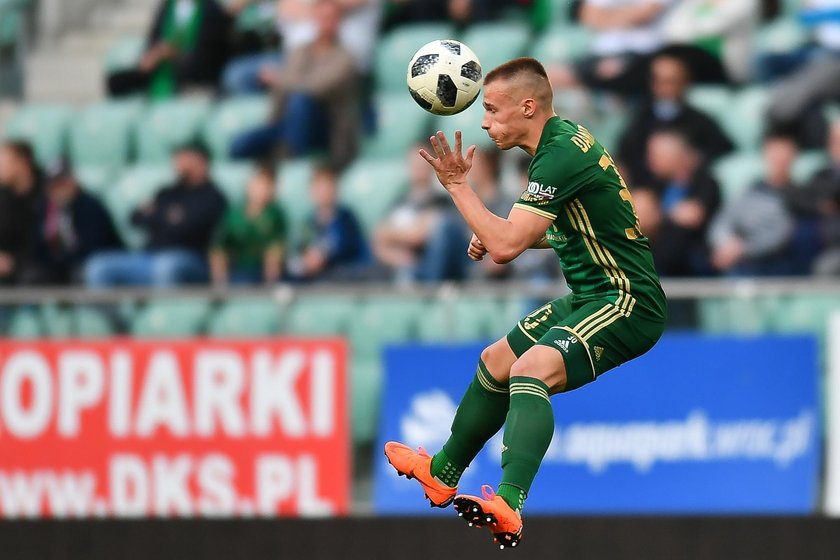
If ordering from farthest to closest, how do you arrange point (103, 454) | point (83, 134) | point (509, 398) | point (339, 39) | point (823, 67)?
point (83, 134) < point (339, 39) < point (823, 67) < point (103, 454) < point (509, 398)

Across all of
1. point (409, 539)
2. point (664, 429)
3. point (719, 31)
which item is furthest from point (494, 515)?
point (719, 31)

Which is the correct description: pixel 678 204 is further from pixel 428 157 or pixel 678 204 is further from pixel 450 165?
pixel 428 157

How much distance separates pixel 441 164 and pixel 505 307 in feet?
12.4

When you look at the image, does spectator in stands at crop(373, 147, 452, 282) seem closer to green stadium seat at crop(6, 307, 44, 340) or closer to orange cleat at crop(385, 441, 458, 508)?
green stadium seat at crop(6, 307, 44, 340)

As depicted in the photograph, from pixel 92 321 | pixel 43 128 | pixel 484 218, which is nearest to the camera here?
pixel 484 218

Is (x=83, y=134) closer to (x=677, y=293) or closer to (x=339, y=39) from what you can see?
(x=339, y=39)

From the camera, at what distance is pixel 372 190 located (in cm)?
1149

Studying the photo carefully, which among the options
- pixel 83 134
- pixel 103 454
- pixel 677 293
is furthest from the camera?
pixel 83 134

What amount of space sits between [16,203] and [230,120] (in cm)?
182

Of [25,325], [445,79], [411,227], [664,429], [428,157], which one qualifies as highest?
[445,79]

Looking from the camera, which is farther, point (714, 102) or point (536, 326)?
point (714, 102)

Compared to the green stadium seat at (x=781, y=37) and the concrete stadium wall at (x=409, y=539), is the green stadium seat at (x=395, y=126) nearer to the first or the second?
the green stadium seat at (x=781, y=37)

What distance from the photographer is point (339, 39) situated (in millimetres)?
12242

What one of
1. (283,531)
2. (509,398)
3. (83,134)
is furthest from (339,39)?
(509,398)
